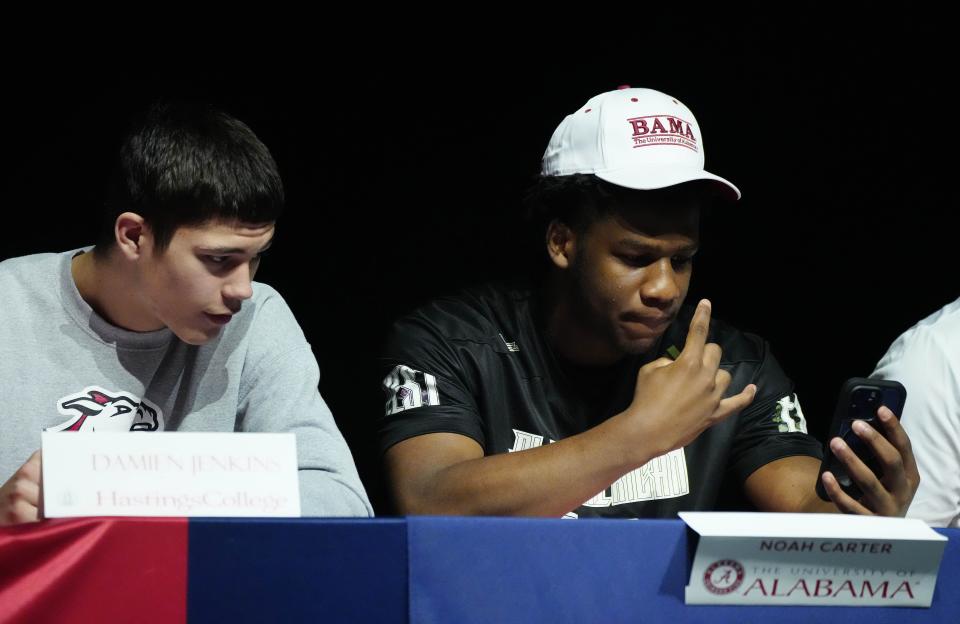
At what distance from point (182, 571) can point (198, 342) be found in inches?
24.5

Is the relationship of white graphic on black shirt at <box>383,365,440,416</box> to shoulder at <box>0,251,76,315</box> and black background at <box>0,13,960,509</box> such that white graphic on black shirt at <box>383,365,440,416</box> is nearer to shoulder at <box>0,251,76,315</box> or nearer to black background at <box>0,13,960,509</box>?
black background at <box>0,13,960,509</box>

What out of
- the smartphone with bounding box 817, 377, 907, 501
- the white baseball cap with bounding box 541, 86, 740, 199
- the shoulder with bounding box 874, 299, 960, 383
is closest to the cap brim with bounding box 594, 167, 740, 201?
the white baseball cap with bounding box 541, 86, 740, 199

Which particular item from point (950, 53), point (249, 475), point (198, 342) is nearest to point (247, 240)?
point (198, 342)

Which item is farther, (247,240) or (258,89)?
(258,89)

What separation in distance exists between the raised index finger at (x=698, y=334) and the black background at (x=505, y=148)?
→ 75 centimetres

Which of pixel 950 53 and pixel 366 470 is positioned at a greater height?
pixel 950 53

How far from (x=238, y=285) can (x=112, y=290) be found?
23cm

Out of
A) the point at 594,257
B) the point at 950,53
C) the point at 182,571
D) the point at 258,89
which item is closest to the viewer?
the point at 182,571

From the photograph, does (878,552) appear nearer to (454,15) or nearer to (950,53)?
(454,15)

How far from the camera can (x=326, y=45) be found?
2.31 meters

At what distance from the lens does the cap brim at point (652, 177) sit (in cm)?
184

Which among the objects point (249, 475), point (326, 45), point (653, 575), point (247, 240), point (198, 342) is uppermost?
point (326, 45)

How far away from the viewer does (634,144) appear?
1909 mm

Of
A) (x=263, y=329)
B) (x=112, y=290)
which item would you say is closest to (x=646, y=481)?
(x=263, y=329)
